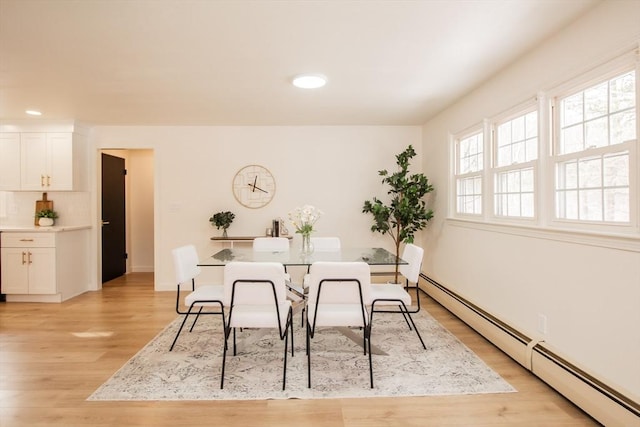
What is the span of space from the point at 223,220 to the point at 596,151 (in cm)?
418

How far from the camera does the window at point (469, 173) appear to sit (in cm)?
382

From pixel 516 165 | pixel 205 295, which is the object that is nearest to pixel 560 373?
pixel 516 165

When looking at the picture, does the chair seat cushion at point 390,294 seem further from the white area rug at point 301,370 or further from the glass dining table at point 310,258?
the white area rug at point 301,370

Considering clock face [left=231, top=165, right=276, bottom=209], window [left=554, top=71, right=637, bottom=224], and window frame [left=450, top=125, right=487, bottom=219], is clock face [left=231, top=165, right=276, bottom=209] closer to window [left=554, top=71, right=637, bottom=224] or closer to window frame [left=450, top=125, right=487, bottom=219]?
window frame [left=450, top=125, right=487, bottom=219]

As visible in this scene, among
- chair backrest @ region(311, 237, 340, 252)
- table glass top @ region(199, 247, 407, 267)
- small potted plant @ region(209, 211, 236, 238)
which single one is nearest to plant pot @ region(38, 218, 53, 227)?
small potted plant @ region(209, 211, 236, 238)

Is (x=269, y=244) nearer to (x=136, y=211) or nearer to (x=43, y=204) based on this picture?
(x=43, y=204)

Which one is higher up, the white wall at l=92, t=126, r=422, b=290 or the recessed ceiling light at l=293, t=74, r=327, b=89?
the recessed ceiling light at l=293, t=74, r=327, b=89

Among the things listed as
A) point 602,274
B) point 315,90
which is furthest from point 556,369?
point 315,90

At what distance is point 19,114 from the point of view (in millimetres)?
4504

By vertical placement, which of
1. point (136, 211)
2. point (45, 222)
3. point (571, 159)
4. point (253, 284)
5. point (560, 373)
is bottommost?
point (560, 373)

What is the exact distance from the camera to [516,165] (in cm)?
304

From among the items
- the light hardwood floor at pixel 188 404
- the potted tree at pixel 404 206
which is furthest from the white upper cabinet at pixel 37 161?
the potted tree at pixel 404 206

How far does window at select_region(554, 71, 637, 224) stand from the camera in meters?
1.99

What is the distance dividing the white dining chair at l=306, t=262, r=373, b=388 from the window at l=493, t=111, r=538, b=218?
5.18ft
